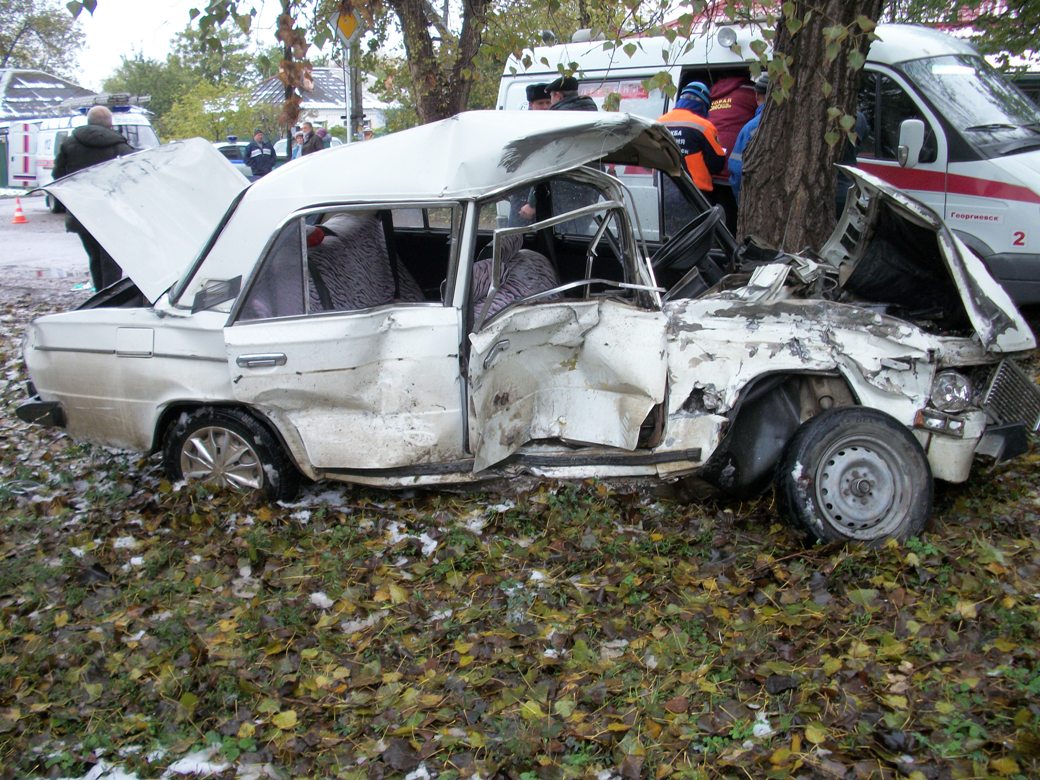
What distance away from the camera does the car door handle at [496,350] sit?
4523mm

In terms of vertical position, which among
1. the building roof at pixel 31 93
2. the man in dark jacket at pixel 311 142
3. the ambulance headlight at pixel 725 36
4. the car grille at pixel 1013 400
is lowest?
the car grille at pixel 1013 400

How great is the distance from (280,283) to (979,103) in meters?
5.70

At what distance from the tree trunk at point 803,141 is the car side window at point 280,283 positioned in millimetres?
3238

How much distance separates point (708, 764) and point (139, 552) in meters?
3.04

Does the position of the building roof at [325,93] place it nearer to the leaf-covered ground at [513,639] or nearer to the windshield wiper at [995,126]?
the windshield wiper at [995,126]

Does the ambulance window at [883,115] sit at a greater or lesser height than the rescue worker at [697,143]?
greater

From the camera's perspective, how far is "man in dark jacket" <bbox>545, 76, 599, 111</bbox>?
7.51 meters

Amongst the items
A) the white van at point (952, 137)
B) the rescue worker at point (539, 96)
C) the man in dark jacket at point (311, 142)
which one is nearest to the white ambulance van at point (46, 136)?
the man in dark jacket at point (311, 142)

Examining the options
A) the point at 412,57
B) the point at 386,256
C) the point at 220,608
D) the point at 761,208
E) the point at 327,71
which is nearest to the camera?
the point at 220,608

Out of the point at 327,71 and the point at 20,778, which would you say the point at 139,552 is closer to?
the point at 20,778

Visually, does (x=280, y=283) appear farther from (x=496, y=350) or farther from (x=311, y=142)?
(x=311, y=142)

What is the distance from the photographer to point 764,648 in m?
3.58

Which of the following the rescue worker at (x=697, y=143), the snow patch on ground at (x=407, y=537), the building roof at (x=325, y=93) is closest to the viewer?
the snow patch on ground at (x=407, y=537)

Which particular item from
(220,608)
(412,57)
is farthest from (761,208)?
(412,57)
